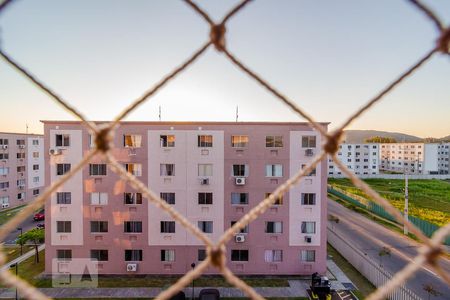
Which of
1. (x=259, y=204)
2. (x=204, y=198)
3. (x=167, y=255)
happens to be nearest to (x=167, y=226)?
(x=167, y=255)

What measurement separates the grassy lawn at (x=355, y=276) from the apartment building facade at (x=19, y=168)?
2971cm

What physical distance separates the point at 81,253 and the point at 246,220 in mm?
15086

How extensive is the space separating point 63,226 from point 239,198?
9.18 m

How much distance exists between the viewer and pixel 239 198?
1365 cm

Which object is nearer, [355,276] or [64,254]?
[355,276]

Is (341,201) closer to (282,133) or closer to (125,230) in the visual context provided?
(282,133)

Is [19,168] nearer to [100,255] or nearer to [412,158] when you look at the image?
[100,255]

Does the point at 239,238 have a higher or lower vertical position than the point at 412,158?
lower

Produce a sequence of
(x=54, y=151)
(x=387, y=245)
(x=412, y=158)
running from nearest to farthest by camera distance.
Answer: (x=54, y=151) < (x=387, y=245) < (x=412, y=158)

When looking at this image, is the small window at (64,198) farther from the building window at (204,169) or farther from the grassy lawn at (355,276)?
the grassy lawn at (355,276)

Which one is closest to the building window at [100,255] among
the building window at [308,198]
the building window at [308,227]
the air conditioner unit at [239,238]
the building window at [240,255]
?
the building window at [240,255]

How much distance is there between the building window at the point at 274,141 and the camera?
44.4 ft

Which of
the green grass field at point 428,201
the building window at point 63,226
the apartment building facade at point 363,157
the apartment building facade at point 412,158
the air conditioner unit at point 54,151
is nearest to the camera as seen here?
the air conditioner unit at point 54,151

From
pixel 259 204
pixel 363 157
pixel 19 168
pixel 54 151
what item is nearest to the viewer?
pixel 259 204
